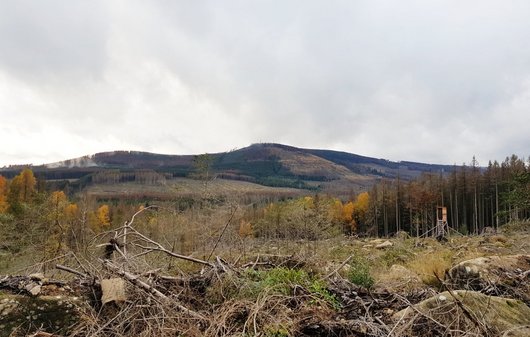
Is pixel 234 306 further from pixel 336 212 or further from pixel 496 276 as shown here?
pixel 336 212

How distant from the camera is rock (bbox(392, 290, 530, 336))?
3127mm

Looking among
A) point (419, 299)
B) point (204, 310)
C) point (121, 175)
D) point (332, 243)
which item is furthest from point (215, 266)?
point (121, 175)

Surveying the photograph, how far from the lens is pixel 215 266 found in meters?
4.38

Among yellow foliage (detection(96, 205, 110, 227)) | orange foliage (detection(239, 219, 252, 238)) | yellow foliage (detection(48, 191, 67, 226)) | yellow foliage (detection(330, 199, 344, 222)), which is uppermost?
yellow foliage (detection(48, 191, 67, 226))

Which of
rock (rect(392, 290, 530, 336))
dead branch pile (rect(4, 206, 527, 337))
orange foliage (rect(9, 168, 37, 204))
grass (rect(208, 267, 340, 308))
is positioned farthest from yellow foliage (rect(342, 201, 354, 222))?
rock (rect(392, 290, 530, 336))

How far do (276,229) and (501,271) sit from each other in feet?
86.3

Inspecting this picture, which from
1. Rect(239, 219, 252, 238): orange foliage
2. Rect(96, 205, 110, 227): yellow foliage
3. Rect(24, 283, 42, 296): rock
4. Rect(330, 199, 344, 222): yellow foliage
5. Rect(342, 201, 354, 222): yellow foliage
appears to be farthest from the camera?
Rect(342, 201, 354, 222): yellow foliage

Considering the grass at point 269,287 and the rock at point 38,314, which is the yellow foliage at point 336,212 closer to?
the grass at point 269,287

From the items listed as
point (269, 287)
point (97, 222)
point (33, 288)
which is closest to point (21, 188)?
point (97, 222)

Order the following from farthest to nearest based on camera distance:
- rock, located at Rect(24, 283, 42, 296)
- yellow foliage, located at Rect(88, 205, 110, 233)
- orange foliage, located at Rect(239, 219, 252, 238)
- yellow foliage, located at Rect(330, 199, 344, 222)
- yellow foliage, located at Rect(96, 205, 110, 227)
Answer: yellow foliage, located at Rect(96, 205, 110, 227), yellow foliage, located at Rect(330, 199, 344, 222), yellow foliage, located at Rect(88, 205, 110, 233), orange foliage, located at Rect(239, 219, 252, 238), rock, located at Rect(24, 283, 42, 296)

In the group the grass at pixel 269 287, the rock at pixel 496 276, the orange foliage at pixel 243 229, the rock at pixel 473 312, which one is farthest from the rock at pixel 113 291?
the orange foliage at pixel 243 229

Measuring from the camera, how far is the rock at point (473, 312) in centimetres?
313

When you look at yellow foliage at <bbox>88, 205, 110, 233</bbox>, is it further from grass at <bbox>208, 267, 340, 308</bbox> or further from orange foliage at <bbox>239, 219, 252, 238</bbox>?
grass at <bbox>208, 267, 340, 308</bbox>

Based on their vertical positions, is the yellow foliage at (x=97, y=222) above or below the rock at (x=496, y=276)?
below
